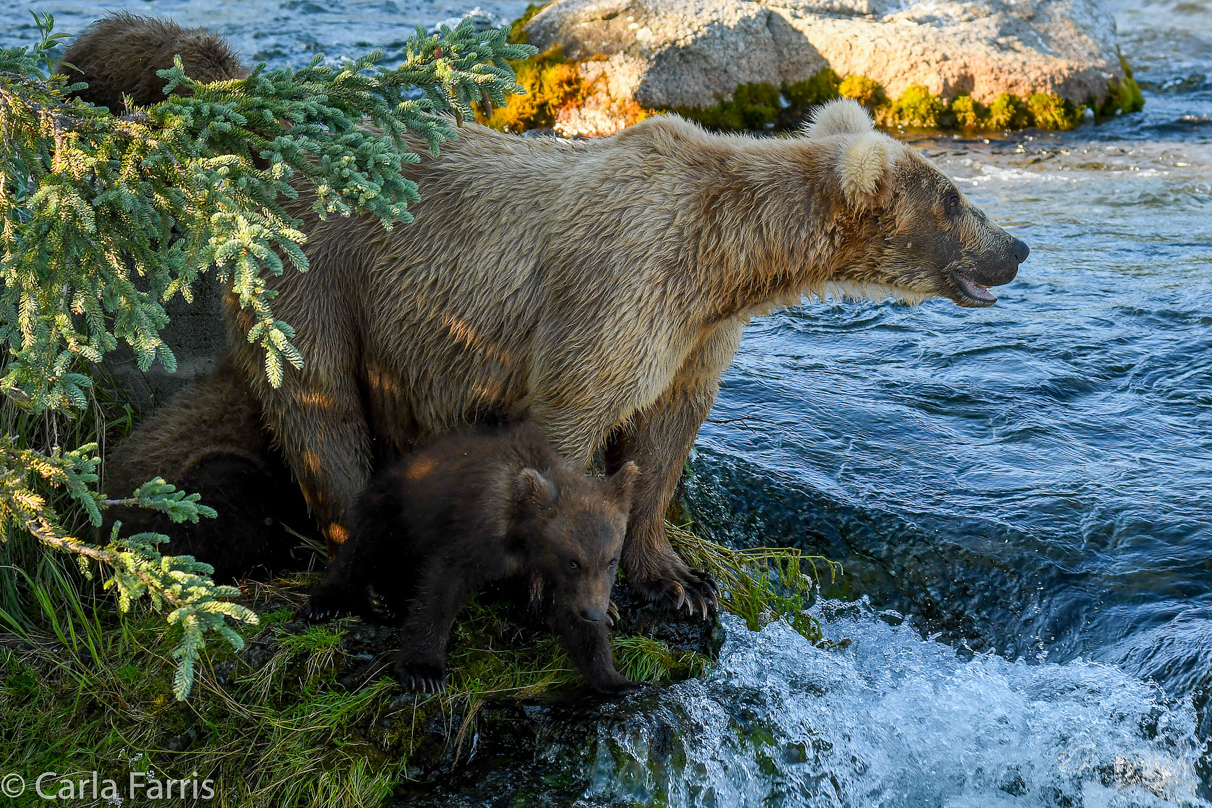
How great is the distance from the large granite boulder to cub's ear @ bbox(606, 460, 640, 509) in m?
8.90

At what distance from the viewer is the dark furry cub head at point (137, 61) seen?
5.36m

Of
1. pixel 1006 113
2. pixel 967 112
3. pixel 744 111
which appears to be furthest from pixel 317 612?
pixel 1006 113

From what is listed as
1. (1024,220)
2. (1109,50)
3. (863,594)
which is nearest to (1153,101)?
(1109,50)

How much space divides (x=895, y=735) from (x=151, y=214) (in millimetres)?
3823

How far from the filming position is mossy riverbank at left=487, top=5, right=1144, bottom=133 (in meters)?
12.9

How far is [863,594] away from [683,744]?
1.87 meters

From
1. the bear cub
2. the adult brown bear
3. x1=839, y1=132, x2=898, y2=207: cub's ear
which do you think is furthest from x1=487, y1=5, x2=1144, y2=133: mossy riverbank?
the bear cub

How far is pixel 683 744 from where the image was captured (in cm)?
449

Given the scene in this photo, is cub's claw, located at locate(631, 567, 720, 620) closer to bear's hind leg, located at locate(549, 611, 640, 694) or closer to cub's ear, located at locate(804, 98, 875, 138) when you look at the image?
bear's hind leg, located at locate(549, 611, 640, 694)

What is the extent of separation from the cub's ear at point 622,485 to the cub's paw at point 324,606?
1.30 meters

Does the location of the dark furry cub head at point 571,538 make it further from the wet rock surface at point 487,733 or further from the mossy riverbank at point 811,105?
the mossy riverbank at point 811,105

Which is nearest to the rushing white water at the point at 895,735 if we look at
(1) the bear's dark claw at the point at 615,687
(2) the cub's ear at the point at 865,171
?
(1) the bear's dark claw at the point at 615,687

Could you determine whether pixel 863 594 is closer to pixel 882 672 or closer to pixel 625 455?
pixel 882 672

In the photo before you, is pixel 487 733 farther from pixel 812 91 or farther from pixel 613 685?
pixel 812 91
